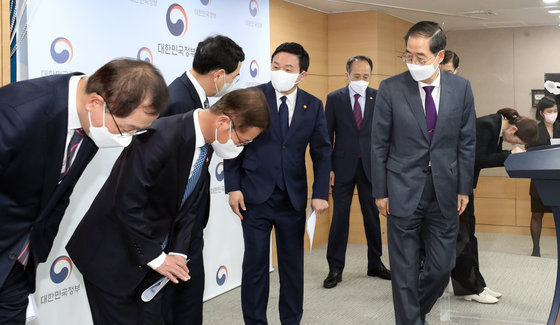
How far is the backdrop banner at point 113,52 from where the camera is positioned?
9.98 feet

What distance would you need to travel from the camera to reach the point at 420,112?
10.2 feet

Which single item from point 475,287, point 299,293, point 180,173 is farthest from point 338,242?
point 180,173

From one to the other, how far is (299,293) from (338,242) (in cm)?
147

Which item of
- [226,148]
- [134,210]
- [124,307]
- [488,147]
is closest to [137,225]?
[134,210]

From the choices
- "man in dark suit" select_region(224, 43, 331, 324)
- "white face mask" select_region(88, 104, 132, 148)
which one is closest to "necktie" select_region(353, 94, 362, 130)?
"man in dark suit" select_region(224, 43, 331, 324)

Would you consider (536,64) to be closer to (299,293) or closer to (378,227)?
(378,227)

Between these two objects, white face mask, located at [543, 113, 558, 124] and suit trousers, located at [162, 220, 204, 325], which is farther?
white face mask, located at [543, 113, 558, 124]

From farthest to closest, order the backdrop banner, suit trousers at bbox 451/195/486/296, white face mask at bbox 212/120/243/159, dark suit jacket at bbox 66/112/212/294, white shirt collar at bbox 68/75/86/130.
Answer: suit trousers at bbox 451/195/486/296, the backdrop banner, white face mask at bbox 212/120/243/159, dark suit jacket at bbox 66/112/212/294, white shirt collar at bbox 68/75/86/130

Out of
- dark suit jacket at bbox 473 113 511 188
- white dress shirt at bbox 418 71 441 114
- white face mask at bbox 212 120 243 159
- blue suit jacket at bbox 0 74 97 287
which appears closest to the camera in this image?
blue suit jacket at bbox 0 74 97 287

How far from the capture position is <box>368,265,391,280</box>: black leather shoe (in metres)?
4.85

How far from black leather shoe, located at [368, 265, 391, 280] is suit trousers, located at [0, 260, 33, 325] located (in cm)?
340

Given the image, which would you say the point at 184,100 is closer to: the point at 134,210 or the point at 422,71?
the point at 134,210

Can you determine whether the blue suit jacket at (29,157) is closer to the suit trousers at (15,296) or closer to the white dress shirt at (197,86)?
the suit trousers at (15,296)

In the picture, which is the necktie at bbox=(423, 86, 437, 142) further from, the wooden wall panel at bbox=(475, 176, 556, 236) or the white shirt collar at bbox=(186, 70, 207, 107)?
the white shirt collar at bbox=(186, 70, 207, 107)
